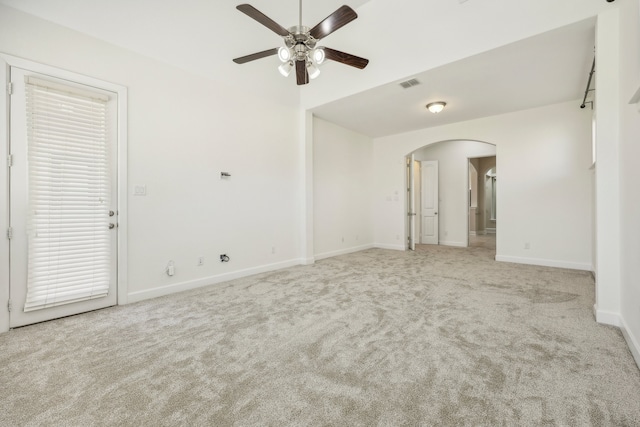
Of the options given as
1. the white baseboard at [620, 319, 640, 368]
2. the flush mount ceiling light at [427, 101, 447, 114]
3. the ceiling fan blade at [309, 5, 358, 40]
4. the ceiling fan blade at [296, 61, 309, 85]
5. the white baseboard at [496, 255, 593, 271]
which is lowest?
the white baseboard at [620, 319, 640, 368]

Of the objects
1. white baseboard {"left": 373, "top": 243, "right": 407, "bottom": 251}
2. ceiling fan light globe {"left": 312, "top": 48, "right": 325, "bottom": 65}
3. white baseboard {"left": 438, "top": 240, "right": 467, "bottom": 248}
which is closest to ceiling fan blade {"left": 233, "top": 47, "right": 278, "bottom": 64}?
ceiling fan light globe {"left": 312, "top": 48, "right": 325, "bottom": 65}

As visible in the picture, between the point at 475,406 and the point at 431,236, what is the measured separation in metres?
6.72

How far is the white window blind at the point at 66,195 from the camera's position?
2.47 m

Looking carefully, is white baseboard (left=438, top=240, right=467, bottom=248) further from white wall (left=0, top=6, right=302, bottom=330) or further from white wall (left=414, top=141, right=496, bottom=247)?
white wall (left=0, top=6, right=302, bottom=330)

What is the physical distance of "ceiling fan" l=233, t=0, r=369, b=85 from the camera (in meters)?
2.24

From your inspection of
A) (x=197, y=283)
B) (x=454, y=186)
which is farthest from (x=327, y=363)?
(x=454, y=186)

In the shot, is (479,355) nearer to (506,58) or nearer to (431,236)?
(506,58)

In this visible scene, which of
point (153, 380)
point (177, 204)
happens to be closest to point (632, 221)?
point (153, 380)

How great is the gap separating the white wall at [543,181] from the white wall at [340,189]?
221 centimetres

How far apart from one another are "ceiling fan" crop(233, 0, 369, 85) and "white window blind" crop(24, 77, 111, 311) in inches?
69.2

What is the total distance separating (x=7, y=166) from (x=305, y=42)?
2867mm

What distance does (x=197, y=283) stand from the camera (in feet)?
11.7

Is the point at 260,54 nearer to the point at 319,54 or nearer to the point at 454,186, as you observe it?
the point at 319,54

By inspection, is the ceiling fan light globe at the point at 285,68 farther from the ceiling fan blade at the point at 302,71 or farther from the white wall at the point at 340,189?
the white wall at the point at 340,189
